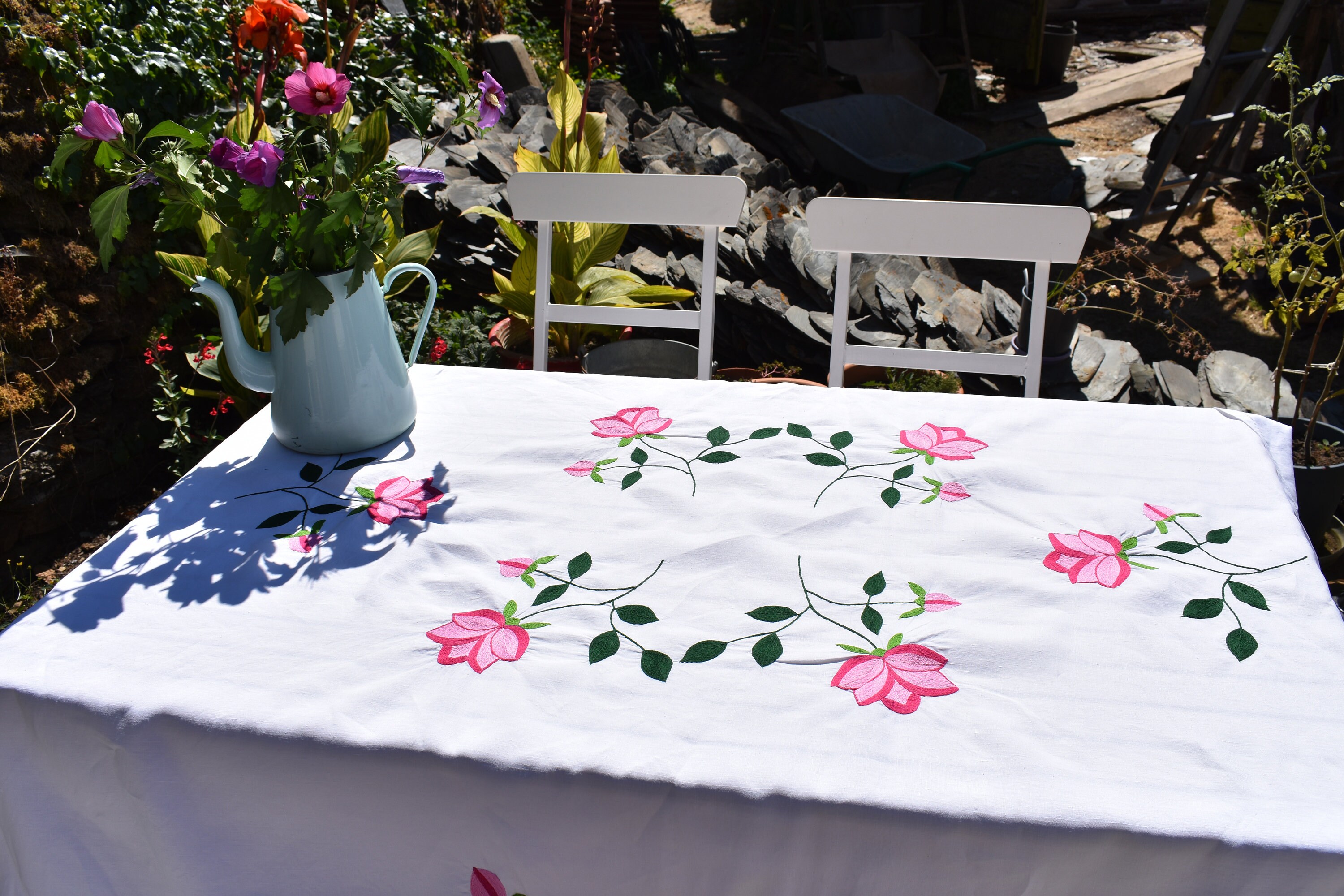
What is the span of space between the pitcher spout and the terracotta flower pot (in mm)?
1358

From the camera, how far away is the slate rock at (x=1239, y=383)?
2912 millimetres

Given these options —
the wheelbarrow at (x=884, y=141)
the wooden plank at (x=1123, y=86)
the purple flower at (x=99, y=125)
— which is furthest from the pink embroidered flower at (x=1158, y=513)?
the wooden plank at (x=1123, y=86)

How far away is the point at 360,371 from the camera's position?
1.34 metres

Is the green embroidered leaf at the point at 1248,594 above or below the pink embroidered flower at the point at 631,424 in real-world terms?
below

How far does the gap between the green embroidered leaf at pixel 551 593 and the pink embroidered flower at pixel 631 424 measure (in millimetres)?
401

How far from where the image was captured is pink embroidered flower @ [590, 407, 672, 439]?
4.82 feet

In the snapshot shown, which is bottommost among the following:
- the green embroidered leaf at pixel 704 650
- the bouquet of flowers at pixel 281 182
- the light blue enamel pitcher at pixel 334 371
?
the green embroidered leaf at pixel 704 650

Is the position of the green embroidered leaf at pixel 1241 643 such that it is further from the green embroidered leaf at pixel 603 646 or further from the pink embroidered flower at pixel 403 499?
the pink embroidered flower at pixel 403 499

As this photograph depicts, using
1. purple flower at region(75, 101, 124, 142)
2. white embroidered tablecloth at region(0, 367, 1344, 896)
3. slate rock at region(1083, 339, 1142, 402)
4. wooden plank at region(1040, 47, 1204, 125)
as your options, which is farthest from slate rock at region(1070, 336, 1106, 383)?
wooden plank at region(1040, 47, 1204, 125)

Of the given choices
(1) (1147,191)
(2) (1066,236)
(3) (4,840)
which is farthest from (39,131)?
(1) (1147,191)

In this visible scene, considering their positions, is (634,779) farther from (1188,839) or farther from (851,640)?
(1188,839)

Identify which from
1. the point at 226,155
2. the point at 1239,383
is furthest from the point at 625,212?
the point at 1239,383

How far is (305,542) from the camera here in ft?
3.93

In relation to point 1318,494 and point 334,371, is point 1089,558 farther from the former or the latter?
point 1318,494
